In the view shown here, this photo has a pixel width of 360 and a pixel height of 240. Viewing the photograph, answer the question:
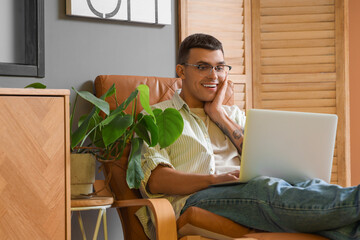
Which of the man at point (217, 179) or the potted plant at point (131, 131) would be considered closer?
the man at point (217, 179)

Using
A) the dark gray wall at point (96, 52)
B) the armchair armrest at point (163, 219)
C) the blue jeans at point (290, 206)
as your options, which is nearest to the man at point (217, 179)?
the blue jeans at point (290, 206)

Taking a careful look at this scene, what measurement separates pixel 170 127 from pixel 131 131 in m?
0.16

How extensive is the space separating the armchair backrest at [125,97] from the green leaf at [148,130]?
0.16 metres

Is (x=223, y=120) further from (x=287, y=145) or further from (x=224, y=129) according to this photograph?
(x=287, y=145)

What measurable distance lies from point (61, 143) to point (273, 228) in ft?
2.55

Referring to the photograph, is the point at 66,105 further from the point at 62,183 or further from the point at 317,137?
the point at 317,137

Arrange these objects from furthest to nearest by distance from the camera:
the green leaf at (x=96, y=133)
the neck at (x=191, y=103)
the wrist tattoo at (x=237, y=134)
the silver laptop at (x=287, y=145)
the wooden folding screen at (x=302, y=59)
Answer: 1. the wooden folding screen at (x=302, y=59)
2. the neck at (x=191, y=103)
3. the wrist tattoo at (x=237, y=134)
4. the green leaf at (x=96, y=133)
5. the silver laptop at (x=287, y=145)

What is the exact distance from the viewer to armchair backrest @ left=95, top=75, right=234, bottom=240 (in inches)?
89.7

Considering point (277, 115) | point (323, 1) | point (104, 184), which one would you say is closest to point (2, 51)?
point (104, 184)

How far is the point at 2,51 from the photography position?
256 cm

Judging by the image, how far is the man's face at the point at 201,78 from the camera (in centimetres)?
254

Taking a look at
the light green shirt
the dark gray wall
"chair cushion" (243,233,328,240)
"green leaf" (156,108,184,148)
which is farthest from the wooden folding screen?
"chair cushion" (243,233,328,240)

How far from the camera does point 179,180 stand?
2207mm

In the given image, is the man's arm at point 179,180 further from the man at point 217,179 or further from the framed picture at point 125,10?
the framed picture at point 125,10
